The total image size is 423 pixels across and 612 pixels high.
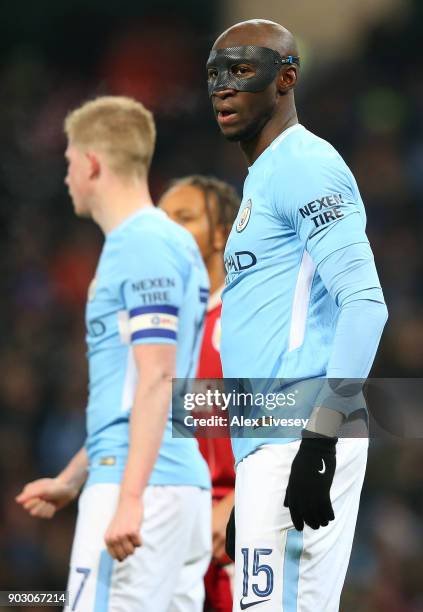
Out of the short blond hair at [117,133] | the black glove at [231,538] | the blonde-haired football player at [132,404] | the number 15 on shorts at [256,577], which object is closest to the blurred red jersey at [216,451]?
the blonde-haired football player at [132,404]

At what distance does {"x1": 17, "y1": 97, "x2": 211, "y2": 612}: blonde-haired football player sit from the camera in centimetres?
396

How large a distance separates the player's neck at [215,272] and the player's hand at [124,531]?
1866mm

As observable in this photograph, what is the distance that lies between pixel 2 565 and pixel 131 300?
4.85 meters

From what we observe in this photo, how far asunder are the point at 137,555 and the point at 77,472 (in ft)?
1.87

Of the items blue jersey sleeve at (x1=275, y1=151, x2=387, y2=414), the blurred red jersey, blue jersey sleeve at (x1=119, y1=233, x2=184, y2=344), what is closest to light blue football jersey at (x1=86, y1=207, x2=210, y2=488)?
blue jersey sleeve at (x1=119, y1=233, x2=184, y2=344)

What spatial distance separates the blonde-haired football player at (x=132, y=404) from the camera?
13.0ft

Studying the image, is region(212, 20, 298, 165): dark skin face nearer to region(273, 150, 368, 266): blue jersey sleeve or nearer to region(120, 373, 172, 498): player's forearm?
region(273, 150, 368, 266): blue jersey sleeve

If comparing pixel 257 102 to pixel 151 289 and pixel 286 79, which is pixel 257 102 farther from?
pixel 151 289

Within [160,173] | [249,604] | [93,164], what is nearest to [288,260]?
[249,604]

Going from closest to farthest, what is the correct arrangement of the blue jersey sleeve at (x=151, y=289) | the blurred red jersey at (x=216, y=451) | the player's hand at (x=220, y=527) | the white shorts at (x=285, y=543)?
1. the white shorts at (x=285, y=543)
2. the blue jersey sleeve at (x=151, y=289)
3. the player's hand at (x=220, y=527)
4. the blurred red jersey at (x=216, y=451)

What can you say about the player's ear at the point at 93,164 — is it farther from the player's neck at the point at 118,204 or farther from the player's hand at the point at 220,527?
the player's hand at the point at 220,527

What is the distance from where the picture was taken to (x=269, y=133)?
3367 mm

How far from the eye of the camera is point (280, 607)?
2.96 metres

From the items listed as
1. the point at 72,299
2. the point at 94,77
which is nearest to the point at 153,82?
the point at 94,77
